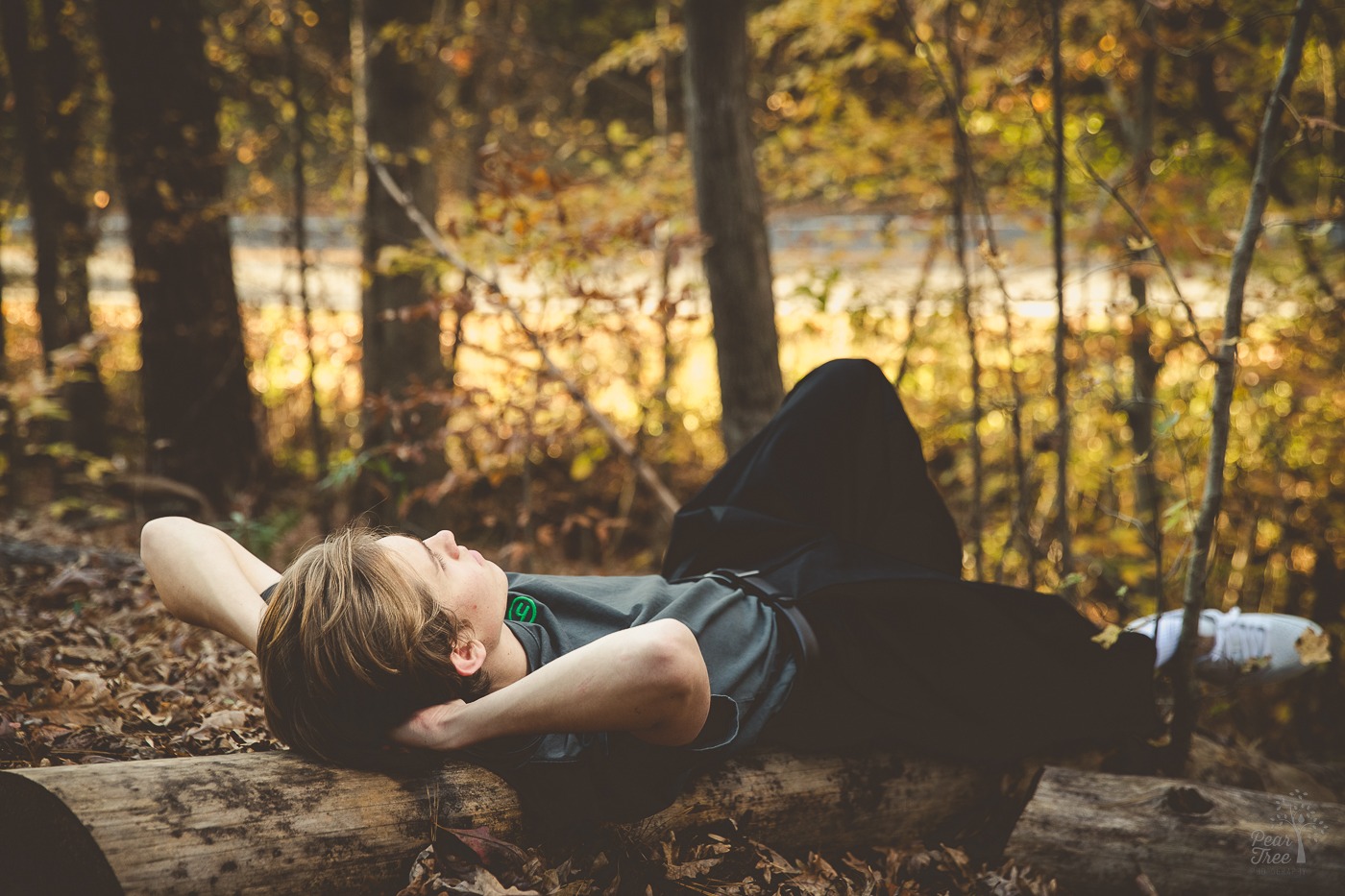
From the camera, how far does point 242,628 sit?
7.00ft

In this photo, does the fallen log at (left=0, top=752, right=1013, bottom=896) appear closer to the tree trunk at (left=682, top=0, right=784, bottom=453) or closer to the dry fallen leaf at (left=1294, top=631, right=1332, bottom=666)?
the dry fallen leaf at (left=1294, top=631, right=1332, bottom=666)

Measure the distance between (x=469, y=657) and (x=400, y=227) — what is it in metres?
4.19

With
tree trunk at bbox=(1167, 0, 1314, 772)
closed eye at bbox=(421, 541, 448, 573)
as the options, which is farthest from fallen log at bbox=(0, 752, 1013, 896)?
tree trunk at bbox=(1167, 0, 1314, 772)

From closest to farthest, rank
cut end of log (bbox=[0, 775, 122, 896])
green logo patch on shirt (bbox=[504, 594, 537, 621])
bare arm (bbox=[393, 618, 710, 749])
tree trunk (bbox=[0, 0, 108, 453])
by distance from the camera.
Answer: cut end of log (bbox=[0, 775, 122, 896])
bare arm (bbox=[393, 618, 710, 749])
green logo patch on shirt (bbox=[504, 594, 537, 621])
tree trunk (bbox=[0, 0, 108, 453])

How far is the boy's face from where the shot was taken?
196 cm

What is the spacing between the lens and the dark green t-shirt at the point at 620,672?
1.96 metres

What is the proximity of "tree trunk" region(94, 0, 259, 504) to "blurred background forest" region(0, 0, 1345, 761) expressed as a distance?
0.06 feet

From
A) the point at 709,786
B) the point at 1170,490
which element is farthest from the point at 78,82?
the point at 1170,490

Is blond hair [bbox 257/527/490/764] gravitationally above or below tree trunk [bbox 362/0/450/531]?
below

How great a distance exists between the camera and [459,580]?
78.6 inches

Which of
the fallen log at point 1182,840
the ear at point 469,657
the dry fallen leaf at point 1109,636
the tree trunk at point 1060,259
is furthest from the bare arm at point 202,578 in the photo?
the tree trunk at point 1060,259

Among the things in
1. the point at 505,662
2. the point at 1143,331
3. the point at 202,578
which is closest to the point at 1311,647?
the point at 505,662

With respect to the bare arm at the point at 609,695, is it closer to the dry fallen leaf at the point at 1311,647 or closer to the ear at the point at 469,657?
the ear at the point at 469,657

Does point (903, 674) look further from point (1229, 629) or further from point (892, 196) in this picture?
point (892, 196)
